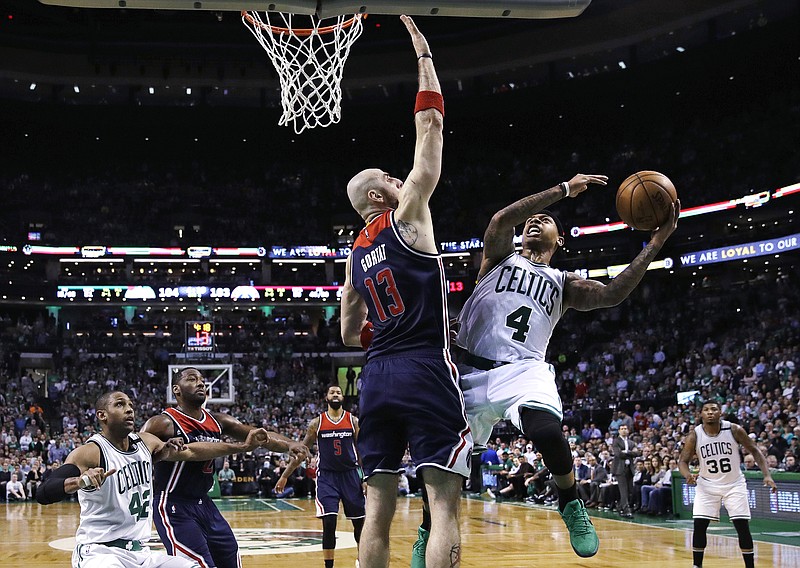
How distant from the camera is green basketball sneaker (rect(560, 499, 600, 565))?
439cm

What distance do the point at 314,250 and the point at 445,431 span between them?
37.3 m

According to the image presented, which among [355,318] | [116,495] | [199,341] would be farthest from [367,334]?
[199,341]

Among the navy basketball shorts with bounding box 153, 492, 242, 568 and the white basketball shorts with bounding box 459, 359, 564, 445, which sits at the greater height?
the white basketball shorts with bounding box 459, 359, 564, 445

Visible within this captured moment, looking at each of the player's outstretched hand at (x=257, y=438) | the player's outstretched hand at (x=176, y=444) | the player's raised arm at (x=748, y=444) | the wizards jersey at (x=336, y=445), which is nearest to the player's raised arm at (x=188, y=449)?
the player's outstretched hand at (x=176, y=444)

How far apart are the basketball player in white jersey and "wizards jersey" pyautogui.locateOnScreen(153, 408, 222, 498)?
632 mm

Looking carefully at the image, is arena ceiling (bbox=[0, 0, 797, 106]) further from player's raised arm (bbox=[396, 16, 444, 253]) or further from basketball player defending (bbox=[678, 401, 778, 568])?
player's raised arm (bbox=[396, 16, 444, 253])

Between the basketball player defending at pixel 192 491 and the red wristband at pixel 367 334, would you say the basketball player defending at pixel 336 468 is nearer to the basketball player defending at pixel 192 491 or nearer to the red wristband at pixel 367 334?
the basketball player defending at pixel 192 491

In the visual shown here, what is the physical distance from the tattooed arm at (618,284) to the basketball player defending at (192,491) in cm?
221

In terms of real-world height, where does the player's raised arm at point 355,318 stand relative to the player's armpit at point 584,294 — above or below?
below

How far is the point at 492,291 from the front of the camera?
5.01m

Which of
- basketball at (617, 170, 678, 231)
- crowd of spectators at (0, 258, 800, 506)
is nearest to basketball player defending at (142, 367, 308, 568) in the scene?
basketball at (617, 170, 678, 231)

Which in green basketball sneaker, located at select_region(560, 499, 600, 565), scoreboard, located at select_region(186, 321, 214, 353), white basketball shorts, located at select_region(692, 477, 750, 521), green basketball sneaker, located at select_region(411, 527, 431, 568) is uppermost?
scoreboard, located at select_region(186, 321, 214, 353)

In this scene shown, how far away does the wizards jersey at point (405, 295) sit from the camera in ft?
13.5

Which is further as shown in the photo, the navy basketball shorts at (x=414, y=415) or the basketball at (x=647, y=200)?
the basketball at (x=647, y=200)
